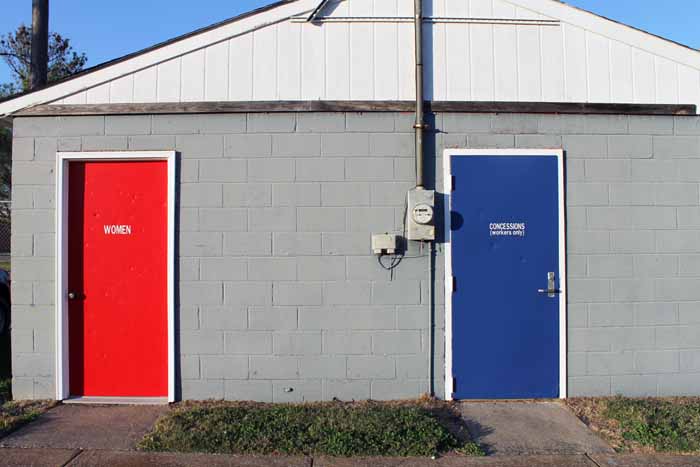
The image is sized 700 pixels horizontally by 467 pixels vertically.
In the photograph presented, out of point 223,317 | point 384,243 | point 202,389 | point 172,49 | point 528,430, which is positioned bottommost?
point 528,430

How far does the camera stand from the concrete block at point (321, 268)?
5578 millimetres

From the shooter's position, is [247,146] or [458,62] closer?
[247,146]

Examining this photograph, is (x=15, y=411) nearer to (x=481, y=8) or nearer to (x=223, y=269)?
(x=223, y=269)

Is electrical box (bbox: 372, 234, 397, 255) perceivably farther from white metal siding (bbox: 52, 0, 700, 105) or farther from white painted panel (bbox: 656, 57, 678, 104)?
white painted panel (bbox: 656, 57, 678, 104)

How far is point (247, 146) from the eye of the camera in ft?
18.4

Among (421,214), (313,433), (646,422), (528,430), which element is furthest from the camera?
(421,214)

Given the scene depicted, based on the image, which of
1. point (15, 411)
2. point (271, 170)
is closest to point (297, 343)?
point (271, 170)

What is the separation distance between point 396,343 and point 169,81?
3.66 metres

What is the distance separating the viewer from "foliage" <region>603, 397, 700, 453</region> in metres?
4.50

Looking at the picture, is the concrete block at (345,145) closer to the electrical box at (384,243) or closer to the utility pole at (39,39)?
the electrical box at (384,243)

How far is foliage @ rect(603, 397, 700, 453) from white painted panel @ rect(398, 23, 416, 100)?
3.77m

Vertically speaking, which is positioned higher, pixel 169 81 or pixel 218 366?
pixel 169 81

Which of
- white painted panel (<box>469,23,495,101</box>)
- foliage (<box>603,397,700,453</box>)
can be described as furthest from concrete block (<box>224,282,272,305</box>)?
foliage (<box>603,397,700,453</box>)

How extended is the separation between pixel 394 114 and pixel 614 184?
2.49 meters
